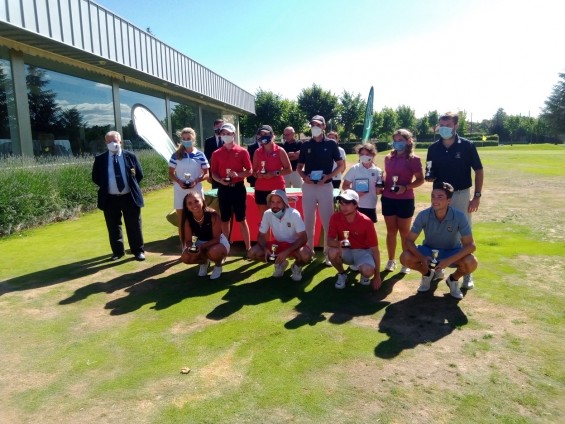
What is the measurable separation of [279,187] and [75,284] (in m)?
2.85

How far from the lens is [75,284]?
208 inches

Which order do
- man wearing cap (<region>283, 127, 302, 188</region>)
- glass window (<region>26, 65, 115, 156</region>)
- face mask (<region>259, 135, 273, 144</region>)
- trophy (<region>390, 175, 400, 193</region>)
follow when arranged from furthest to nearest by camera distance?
glass window (<region>26, 65, 115, 156</region>), man wearing cap (<region>283, 127, 302, 188</region>), face mask (<region>259, 135, 273, 144</region>), trophy (<region>390, 175, 400, 193</region>)

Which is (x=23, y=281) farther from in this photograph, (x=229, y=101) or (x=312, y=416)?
(x=229, y=101)

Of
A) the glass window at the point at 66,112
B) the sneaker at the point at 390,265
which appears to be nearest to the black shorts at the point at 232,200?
the sneaker at the point at 390,265

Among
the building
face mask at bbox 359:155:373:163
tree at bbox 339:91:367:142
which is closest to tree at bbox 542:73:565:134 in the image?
tree at bbox 339:91:367:142

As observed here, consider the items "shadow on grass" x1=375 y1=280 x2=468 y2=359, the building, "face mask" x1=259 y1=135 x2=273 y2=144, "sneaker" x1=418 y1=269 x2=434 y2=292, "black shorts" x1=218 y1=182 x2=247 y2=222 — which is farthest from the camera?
the building

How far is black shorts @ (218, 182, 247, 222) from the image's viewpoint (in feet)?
19.0

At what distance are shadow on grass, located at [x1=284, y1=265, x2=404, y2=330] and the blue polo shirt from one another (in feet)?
2.46

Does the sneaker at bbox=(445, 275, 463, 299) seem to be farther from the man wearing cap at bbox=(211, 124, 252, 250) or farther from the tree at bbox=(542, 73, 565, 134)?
the tree at bbox=(542, 73, 565, 134)

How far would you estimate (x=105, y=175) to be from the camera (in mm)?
5980

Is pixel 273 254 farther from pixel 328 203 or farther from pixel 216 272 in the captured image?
pixel 328 203

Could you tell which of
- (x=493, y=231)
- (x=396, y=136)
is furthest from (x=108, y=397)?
(x=493, y=231)

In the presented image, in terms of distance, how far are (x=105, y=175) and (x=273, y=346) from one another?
3.83m

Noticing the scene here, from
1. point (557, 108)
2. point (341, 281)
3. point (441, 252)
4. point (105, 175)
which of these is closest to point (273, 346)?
point (341, 281)
